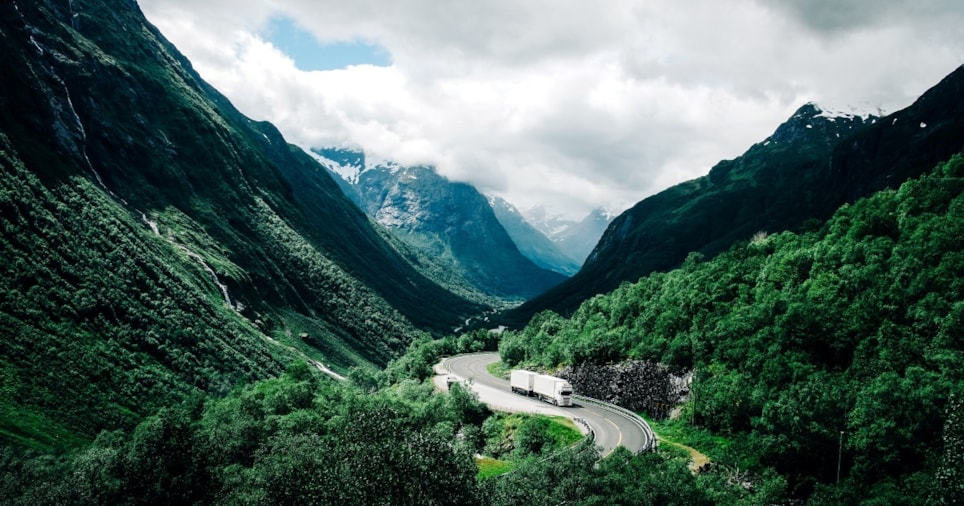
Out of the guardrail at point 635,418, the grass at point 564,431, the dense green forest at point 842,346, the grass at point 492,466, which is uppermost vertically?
the dense green forest at point 842,346

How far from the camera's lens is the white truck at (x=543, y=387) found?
91.9 m

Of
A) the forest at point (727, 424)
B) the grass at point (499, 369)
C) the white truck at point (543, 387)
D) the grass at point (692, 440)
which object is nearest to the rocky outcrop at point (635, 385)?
the forest at point (727, 424)

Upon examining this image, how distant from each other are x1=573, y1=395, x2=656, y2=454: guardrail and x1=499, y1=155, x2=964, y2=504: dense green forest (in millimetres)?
7479

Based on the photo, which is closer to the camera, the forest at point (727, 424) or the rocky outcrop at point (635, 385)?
the forest at point (727, 424)

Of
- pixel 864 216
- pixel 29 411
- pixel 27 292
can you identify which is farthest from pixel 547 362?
pixel 27 292

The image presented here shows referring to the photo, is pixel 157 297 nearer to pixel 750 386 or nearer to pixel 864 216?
pixel 750 386

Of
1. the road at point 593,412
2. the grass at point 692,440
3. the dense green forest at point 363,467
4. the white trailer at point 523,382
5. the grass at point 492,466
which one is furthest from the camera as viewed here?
the white trailer at point 523,382

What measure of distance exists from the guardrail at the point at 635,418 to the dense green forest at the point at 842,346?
24.5ft

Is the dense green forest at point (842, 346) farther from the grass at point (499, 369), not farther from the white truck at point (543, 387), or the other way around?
the grass at point (499, 369)

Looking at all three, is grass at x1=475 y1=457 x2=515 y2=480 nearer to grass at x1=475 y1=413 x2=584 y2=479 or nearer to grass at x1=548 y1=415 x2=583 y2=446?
grass at x1=475 y1=413 x2=584 y2=479

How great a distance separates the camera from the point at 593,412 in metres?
89.4

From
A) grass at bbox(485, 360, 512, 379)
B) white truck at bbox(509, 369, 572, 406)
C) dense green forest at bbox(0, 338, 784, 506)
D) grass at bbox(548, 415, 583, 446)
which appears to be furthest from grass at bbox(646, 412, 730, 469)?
grass at bbox(485, 360, 512, 379)

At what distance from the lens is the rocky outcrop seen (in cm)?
8869

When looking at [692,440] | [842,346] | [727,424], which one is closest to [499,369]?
[692,440]
